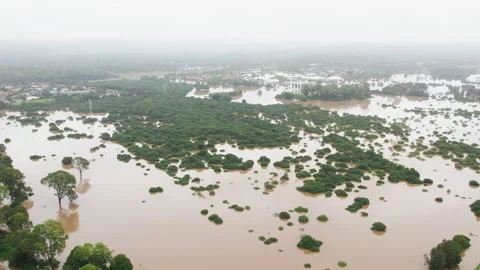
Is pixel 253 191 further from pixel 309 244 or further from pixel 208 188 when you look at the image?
pixel 309 244

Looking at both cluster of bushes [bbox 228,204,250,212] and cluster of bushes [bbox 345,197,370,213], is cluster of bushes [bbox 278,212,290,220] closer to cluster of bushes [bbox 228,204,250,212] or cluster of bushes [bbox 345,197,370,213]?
cluster of bushes [bbox 228,204,250,212]

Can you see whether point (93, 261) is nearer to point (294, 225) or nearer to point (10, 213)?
point (10, 213)

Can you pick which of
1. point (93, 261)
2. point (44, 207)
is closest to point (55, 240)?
point (93, 261)

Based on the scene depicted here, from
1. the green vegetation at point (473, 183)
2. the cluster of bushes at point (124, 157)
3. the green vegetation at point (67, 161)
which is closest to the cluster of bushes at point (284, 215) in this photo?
the green vegetation at point (473, 183)

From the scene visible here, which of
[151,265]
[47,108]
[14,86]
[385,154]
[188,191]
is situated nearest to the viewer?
[151,265]

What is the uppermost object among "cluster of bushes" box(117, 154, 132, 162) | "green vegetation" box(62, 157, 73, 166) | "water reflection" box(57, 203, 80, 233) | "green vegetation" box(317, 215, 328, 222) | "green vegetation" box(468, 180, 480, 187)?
"green vegetation" box(62, 157, 73, 166)

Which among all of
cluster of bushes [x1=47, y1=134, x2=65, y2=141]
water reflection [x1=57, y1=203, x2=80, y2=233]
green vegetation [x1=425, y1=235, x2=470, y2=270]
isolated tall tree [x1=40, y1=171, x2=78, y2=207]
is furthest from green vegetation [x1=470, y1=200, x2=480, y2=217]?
cluster of bushes [x1=47, y1=134, x2=65, y2=141]
